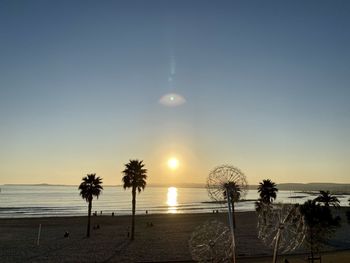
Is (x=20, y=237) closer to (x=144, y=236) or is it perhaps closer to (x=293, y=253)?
(x=144, y=236)

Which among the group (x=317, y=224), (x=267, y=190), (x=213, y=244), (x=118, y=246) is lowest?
(x=118, y=246)

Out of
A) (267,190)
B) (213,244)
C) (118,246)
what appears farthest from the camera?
(267,190)

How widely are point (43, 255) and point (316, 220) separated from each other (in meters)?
33.4

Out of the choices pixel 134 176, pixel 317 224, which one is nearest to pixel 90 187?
pixel 134 176

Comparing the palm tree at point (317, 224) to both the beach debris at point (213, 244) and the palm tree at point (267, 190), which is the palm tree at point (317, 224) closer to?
the beach debris at point (213, 244)

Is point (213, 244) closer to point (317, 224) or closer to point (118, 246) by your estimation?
point (317, 224)

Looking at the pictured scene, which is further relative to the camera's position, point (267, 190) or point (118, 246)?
point (267, 190)

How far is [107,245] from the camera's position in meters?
54.8

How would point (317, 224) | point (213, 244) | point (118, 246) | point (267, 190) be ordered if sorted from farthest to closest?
1. point (267, 190)
2. point (118, 246)
3. point (317, 224)
4. point (213, 244)

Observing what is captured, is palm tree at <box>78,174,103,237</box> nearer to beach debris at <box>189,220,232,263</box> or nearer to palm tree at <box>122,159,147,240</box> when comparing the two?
palm tree at <box>122,159,147,240</box>

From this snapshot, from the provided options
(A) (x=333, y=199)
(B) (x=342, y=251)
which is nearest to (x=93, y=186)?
(B) (x=342, y=251)

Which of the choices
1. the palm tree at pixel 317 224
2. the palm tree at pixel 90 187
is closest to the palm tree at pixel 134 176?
the palm tree at pixel 90 187

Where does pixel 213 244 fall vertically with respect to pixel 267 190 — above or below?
below

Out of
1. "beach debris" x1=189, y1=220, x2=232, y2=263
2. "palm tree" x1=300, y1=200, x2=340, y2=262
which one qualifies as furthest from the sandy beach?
"beach debris" x1=189, y1=220, x2=232, y2=263
